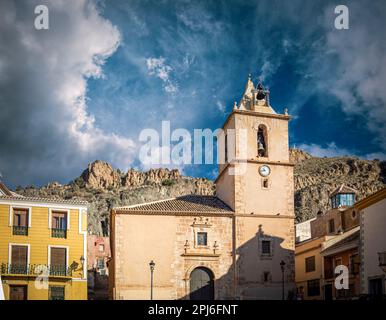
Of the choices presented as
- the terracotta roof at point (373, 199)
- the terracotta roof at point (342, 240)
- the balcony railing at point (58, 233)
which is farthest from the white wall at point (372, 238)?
the balcony railing at point (58, 233)

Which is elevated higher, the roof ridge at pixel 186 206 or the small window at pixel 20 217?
the roof ridge at pixel 186 206

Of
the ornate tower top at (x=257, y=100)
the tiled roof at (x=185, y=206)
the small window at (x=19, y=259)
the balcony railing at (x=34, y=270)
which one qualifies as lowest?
the balcony railing at (x=34, y=270)

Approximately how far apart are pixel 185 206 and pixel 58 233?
25.7 ft

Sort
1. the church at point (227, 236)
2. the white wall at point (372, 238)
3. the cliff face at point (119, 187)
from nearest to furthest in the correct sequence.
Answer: the white wall at point (372, 238), the church at point (227, 236), the cliff face at point (119, 187)

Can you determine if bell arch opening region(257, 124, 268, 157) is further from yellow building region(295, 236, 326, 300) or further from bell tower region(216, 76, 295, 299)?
yellow building region(295, 236, 326, 300)

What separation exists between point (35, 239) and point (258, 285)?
512 inches

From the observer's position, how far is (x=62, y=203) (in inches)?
1271

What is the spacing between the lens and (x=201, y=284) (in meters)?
33.8

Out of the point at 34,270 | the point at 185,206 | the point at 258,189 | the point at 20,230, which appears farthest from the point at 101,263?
the point at 34,270

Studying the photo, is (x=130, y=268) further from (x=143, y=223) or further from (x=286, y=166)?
(x=286, y=166)

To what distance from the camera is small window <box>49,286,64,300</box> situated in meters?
30.8

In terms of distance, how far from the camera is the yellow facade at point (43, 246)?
30.5 metres

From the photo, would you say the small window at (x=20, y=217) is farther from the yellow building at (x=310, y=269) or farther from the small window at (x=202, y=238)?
the yellow building at (x=310, y=269)

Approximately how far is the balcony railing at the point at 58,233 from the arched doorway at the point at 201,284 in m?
7.71
